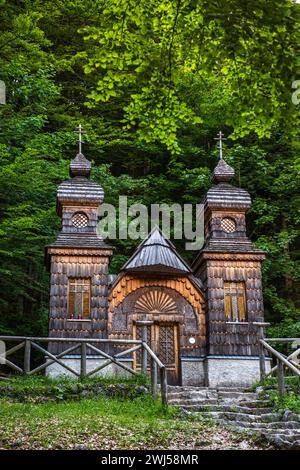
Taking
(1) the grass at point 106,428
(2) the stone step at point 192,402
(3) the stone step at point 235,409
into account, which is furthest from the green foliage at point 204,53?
(2) the stone step at point 192,402

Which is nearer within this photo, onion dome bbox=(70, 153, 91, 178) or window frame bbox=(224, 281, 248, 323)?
window frame bbox=(224, 281, 248, 323)


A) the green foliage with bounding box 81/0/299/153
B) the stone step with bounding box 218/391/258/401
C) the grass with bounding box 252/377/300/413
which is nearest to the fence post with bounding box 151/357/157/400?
the stone step with bounding box 218/391/258/401

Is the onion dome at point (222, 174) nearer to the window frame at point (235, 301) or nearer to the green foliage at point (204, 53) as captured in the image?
the window frame at point (235, 301)

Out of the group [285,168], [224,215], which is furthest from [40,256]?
[285,168]

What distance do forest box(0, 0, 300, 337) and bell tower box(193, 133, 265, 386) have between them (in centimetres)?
288

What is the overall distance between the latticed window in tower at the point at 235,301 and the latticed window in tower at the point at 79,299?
401 centimetres

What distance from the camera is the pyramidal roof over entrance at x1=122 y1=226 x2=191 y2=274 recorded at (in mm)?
17586

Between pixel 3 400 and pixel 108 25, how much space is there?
7.56 meters

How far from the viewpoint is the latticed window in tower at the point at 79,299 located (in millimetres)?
17375

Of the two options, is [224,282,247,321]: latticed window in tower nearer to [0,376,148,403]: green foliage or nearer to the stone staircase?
the stone staircase

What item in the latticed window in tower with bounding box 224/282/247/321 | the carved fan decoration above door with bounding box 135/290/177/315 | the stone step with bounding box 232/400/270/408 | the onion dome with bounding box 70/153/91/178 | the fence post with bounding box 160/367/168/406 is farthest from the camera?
the onion dome with bounding box 70/153/91/178

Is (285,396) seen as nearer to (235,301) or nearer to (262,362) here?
(262,362)

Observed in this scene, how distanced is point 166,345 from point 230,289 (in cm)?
249

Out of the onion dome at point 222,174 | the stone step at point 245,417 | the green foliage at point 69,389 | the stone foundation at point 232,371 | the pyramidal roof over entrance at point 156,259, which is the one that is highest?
the onion dome at point 222,174
